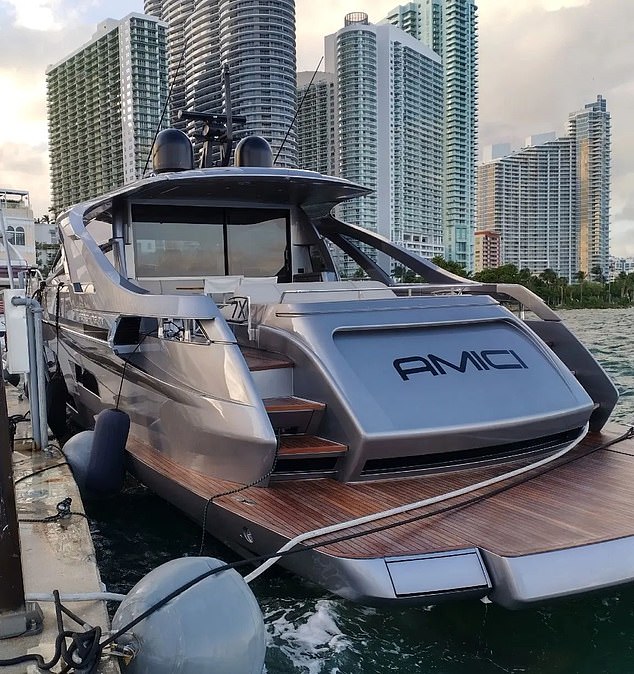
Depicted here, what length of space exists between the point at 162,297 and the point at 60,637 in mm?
2331

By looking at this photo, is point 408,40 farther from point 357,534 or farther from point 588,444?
point 357,534

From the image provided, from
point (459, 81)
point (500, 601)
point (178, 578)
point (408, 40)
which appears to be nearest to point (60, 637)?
point (178, 578)

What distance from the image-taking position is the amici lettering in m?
3.98

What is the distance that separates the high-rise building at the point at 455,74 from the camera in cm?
4809

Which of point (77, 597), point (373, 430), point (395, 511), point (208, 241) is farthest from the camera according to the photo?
point (208, 241)

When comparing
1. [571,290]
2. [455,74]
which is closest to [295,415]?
[455,74]

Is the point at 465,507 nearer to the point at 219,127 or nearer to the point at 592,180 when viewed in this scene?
the point at 219,127

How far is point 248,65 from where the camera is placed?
27.7ft

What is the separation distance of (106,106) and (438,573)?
17933mm

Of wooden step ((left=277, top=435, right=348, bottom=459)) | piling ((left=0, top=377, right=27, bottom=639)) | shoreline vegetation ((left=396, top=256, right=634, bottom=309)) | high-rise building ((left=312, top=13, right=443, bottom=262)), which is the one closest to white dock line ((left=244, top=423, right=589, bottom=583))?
wooden step ((left=277, top=435, right=348, bottom=459))

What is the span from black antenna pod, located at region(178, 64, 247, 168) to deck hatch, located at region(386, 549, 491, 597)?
5573mm

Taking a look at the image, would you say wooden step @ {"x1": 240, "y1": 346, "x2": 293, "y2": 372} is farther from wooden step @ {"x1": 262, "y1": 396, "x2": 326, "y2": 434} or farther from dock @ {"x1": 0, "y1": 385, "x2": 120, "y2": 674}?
dock @ {"x1": 0, "y1": 385, "x2": 120, "y2": 674}

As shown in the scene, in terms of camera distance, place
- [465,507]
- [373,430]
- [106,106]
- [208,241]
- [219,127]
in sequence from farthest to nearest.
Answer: [106,106] < [219,127] < [208,241] < [373,430] < [465,507]

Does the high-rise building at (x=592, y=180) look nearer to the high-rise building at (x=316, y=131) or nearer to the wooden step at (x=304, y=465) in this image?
the high-rise building at (x=316, y=131)
